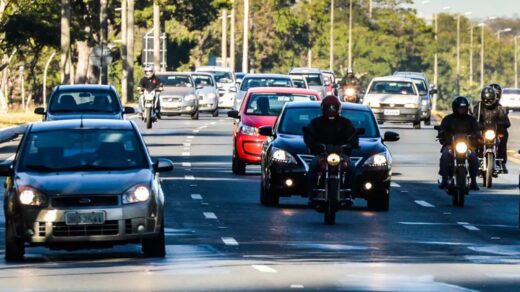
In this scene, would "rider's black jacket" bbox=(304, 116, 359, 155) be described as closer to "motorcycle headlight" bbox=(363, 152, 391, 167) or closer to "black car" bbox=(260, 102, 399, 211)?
"black car" bbox=(260, 102, 399, 211)

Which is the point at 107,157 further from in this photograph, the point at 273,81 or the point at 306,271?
the point at 273,81

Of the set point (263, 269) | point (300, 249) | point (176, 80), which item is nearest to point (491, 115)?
point (300, 249)

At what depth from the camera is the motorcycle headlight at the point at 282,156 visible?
25156 millimetres

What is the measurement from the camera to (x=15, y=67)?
341 ft

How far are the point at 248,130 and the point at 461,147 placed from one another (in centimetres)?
676

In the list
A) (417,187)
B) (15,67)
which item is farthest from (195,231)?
(15,67)

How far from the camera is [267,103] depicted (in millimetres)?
34625

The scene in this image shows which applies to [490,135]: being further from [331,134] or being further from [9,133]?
[9,133]

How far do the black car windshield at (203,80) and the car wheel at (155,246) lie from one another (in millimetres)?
51524

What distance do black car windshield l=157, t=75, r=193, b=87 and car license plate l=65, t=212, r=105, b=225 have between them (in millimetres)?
46073

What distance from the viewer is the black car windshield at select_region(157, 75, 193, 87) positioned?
63625mm

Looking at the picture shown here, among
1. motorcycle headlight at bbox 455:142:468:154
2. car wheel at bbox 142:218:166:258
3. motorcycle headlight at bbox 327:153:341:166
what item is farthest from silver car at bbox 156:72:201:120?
car wheel at bbox 142:218:166:258

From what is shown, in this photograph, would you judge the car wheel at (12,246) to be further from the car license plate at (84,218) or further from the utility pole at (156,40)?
the utility pole at (156,40)

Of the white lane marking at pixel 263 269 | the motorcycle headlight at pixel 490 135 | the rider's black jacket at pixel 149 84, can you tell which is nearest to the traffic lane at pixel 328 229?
the white lane marking at pixel 263 269
